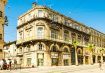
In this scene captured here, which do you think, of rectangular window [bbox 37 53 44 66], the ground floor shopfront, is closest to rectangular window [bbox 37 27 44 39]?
the ground floor shopfront

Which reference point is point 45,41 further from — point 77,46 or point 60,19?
point 77,46

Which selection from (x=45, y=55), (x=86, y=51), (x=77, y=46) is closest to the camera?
(x=45, y=55)

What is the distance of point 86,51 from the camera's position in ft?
220

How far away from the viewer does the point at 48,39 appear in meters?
48.5

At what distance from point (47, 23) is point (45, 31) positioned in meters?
2.20

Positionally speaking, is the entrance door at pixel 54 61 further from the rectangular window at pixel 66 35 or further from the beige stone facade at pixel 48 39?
the rectangular window at pixel 66 35

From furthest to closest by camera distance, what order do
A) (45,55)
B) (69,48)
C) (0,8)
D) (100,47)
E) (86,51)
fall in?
(100,47), (86,51), (69,48), (45,55), (0,8)

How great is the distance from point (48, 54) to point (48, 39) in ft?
12.0

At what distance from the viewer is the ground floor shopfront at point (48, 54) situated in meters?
47.8

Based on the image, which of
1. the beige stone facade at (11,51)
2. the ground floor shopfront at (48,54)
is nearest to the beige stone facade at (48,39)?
the ground floor shopfront at (48,54)

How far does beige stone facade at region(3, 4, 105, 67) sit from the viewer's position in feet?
158

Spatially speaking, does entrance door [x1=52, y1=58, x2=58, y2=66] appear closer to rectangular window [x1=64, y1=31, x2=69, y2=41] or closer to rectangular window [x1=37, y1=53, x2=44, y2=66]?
rectangular window [x1=37, y1=53, x2=44, y2=66]

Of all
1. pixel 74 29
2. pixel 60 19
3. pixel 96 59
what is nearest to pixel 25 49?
pixel 60 19

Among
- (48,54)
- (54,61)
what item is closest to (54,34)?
(48,54)
